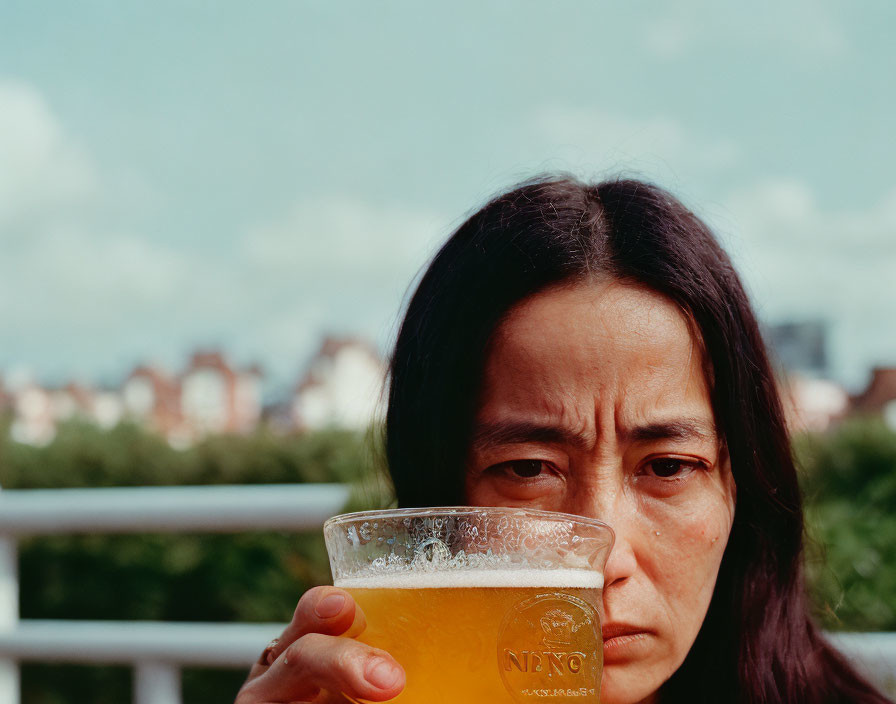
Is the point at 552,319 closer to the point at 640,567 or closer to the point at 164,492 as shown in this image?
the point at 640,567

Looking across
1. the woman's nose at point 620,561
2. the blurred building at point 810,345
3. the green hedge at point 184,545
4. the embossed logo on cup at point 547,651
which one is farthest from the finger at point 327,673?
the blurred building at point 810,345

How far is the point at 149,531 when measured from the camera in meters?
3.06

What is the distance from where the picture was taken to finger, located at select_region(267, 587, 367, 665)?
47.6 inches

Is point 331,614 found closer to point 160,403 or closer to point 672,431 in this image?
point 672,431

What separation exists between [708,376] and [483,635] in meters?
0.74

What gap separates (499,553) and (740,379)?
747 millimetres

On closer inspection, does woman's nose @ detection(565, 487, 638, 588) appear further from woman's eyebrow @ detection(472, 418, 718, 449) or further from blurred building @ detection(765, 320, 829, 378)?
blurred building @ detection(765, 320, 829, 378)

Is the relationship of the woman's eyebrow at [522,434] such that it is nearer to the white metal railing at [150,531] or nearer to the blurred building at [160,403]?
the white metal railing at [150,531]

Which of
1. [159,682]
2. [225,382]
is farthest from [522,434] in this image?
[225,382]

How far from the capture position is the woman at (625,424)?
1.52m

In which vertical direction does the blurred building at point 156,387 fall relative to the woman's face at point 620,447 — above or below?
above

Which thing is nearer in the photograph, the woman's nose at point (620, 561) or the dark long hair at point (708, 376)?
the woman's nose at point (620, 561)

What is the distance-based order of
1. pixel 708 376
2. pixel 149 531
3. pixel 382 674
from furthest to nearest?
pixel 149 531, pixel 708 376, pixel 382 674

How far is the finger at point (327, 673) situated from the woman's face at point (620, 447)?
0.44 m
